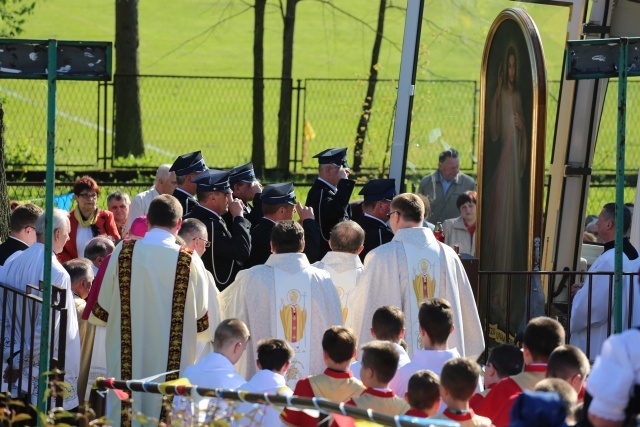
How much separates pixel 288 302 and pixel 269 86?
24828 mm

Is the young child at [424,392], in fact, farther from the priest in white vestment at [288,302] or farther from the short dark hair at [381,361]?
the priest in white vestment at [288,302]

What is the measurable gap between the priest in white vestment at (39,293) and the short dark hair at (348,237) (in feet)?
5.87

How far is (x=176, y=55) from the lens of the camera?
3469 centimetres

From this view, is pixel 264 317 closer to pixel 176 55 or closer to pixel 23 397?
pixel 23 397

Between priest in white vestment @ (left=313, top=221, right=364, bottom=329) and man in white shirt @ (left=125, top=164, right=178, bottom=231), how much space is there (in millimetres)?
2626

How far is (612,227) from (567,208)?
2179mm

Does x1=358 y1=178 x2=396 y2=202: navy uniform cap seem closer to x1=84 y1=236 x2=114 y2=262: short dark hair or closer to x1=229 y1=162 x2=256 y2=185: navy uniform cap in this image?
x1=229 y1=162 x2=256 y2=185: navy uniform cap

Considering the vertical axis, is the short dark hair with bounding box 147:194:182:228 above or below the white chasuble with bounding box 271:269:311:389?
above

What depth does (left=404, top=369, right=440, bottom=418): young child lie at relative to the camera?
231 inches

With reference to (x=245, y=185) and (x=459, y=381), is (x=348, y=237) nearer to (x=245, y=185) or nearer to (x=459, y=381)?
(x=245, y=185)

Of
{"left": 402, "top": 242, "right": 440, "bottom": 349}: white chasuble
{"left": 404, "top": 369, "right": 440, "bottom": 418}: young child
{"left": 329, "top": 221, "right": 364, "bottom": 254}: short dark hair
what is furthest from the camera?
{"left": 329, "top": 221, "right": 364, "bottom": 254}: short dark hair

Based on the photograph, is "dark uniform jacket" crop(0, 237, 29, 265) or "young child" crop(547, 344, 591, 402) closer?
"young child" crop(547, 344, 591, 402)

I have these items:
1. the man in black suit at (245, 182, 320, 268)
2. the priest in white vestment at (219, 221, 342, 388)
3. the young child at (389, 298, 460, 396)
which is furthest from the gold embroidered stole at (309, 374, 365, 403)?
the man in black suit at (245, 182, 320, 268)

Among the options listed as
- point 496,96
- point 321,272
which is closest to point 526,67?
point 496,96
